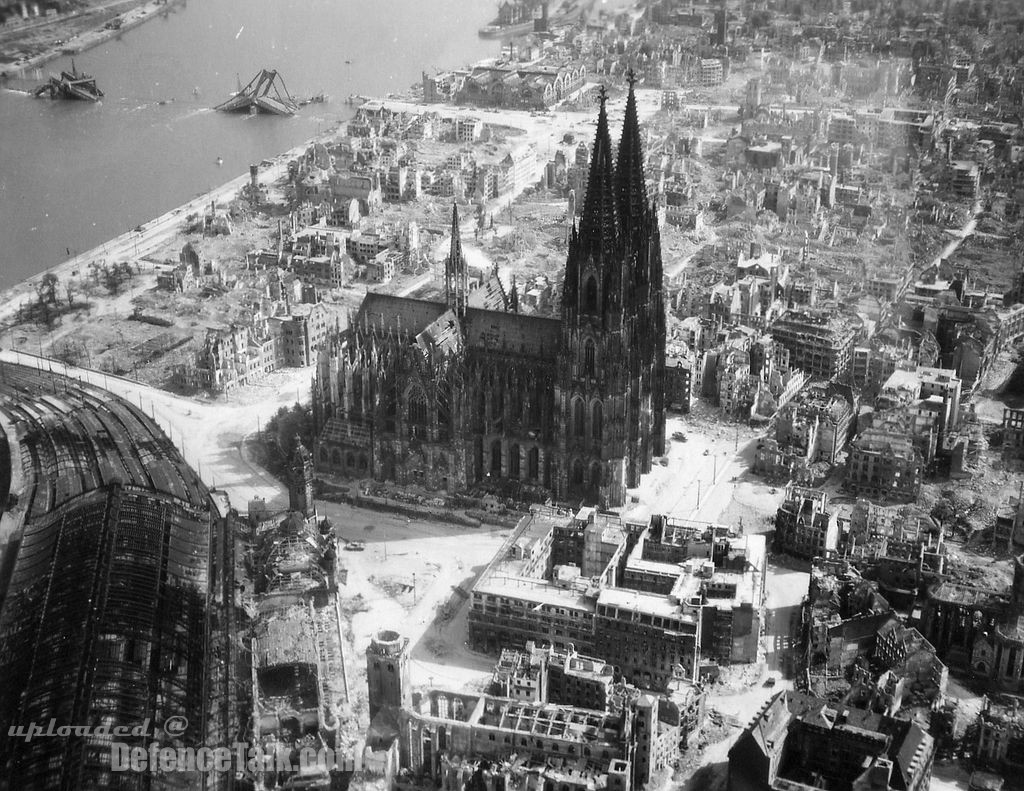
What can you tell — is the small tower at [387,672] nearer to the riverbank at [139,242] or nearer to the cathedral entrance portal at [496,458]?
the cathedral entrance portal at [496,458]

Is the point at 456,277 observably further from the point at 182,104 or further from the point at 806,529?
Answer: the point at 182,104

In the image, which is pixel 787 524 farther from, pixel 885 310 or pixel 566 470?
pixel 885 310

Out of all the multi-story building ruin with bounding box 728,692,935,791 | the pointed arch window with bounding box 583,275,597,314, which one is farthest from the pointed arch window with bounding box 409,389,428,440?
the multi-story building ruin with bounding box 728,692,935,791

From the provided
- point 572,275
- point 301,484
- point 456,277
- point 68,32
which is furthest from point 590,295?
point 68,32

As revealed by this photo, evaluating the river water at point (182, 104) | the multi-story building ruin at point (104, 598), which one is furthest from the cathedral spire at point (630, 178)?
the river water at point (182, 104)

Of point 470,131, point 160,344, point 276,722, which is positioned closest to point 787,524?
point 276,722

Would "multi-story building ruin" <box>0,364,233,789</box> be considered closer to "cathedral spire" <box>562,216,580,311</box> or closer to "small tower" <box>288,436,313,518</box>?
"small tower" <box>288,436,313,518</box>
